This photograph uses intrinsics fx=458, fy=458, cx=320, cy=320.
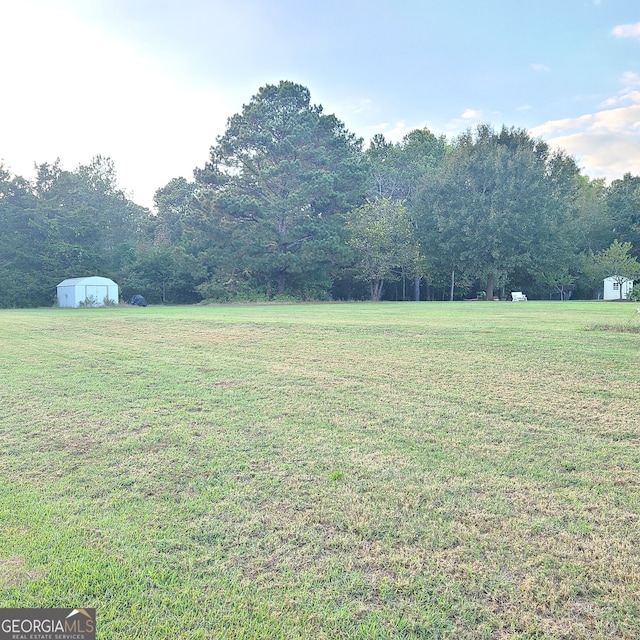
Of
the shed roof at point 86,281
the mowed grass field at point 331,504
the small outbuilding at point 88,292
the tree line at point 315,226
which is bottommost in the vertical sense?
the mowed grass field at point 331,504

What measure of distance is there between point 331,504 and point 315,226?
80.8 feet

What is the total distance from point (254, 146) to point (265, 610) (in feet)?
92.2

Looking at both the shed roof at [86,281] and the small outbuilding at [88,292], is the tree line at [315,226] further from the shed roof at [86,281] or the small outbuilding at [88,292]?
the small outbuilding at [88,292]

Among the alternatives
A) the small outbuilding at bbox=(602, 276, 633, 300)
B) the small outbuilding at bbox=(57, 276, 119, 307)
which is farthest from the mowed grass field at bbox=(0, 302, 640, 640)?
the small outbuilding at bbox=(602, 276, 633, 300)

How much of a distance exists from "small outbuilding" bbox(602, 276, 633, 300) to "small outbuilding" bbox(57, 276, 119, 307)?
31.1 metres

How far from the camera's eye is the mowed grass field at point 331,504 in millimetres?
1525

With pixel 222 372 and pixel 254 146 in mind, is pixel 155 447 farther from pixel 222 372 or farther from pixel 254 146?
pixel 254 146

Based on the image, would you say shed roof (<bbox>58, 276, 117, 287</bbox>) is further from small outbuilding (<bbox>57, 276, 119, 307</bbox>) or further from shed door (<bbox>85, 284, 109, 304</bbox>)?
shed door (<bbox>85, 284, 109, 304</bbox>)

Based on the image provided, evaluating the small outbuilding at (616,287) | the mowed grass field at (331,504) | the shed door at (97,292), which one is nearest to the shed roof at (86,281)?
the shed door at (97,292)

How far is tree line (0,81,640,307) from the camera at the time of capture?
26484 mm

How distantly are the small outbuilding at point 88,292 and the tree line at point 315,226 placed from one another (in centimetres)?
266

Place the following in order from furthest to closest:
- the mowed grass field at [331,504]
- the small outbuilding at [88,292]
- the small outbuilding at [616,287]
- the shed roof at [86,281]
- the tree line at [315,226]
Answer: the small outbuilding at [616,287]
the tree line at [315,226]
the shed roof at [86,281]
the small outbuilding at [88,292]
the mowed grass field at [331,504]

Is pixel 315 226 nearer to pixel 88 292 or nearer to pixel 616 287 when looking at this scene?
pixel 88 292

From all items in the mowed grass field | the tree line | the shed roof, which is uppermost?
the tree line
